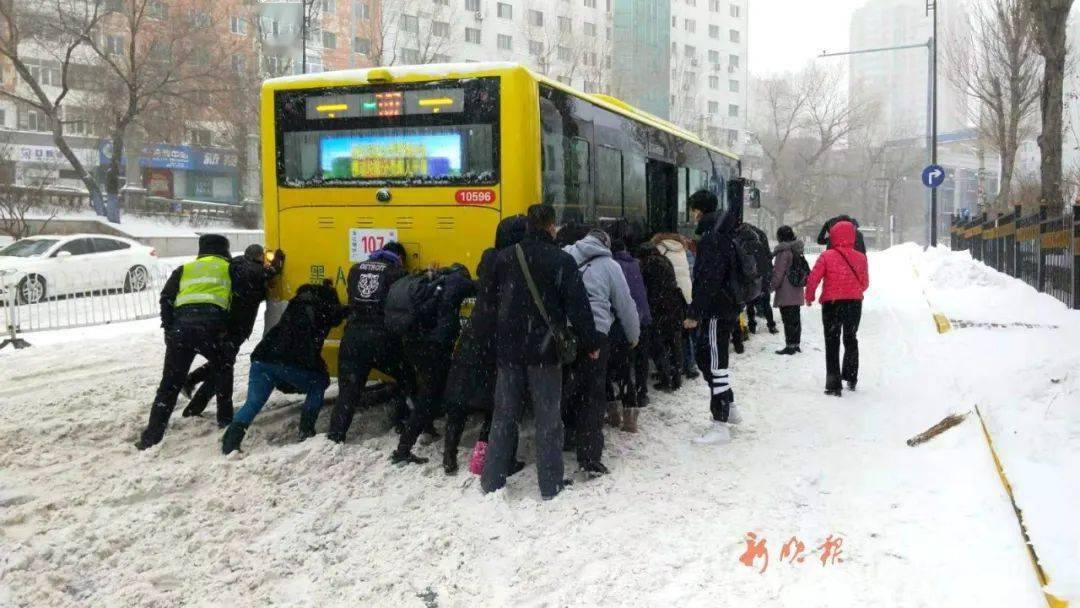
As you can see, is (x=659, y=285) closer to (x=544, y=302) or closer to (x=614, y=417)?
(x=614, y=417)

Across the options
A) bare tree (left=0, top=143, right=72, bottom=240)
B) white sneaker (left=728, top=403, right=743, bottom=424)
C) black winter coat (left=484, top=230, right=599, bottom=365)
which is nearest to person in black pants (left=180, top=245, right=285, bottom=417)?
black winter coat (left=484, top=230, right=599, bottom=365)

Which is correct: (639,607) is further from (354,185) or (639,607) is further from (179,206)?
(179,206)

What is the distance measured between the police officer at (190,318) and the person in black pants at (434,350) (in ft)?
5.77

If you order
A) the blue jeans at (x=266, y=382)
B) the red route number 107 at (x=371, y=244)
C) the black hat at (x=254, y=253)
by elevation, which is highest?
the red route number 107 at (x=371, y=244)

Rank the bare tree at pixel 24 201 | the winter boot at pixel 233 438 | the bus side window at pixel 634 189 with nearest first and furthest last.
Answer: the winter boot at pixel 233 438 < the bus side window at pixel 634 189 < the bare tree at pixel 24 201

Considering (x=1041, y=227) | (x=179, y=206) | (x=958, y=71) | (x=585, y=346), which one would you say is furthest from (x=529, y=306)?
(x=179, y=206)

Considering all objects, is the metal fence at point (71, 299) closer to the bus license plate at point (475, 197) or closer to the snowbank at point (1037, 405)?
the bus license plate at point (475, 197)

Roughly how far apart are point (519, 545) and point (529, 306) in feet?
4.99

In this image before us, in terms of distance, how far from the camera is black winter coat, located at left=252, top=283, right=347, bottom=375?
7250 mm

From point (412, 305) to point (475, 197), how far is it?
1.40 m

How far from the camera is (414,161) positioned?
8.00m

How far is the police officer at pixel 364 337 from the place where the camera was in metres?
7.09

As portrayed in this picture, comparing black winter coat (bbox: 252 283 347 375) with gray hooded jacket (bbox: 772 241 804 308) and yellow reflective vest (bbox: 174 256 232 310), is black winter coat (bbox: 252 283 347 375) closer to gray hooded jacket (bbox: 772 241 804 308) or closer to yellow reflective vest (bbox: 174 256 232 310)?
yellow reflective vest (bbox: 174 256 232 310)

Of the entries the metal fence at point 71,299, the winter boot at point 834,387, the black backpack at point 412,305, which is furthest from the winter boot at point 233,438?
the metal fence at point 71,299
